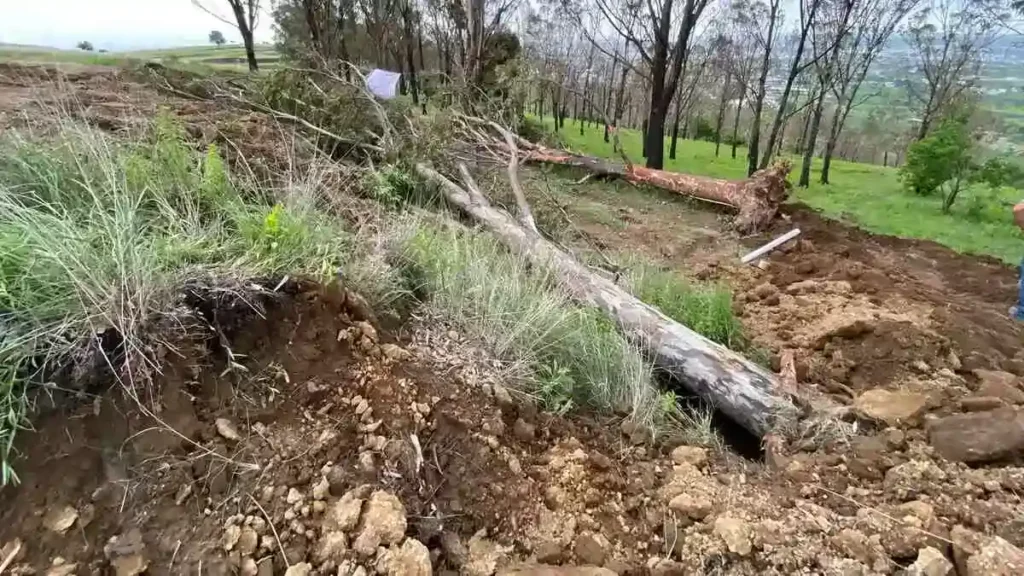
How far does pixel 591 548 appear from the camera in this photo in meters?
1.88

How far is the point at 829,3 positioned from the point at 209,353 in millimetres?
12928

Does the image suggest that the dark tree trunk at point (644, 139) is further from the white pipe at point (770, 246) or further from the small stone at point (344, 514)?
the small stone at point (344, 514)

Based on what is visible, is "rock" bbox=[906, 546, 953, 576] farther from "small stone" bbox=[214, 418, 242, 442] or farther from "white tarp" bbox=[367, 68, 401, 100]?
"white tarp" bbox=[367, 68, 401, 100]

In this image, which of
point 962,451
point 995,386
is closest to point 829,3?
point 995,386

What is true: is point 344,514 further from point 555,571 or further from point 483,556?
point 555,571

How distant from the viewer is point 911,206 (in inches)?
334

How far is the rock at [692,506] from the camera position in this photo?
2057 millimetres

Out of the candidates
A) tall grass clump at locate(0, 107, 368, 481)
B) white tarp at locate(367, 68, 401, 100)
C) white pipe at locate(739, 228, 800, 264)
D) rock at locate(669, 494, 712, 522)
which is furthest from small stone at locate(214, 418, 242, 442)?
white tarp at locate(367, 68, 401, 100)

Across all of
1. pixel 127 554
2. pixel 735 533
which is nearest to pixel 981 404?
pixel 735 533

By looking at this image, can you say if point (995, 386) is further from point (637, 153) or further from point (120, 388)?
point (637, 153)

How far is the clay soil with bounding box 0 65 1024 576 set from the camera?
1.59m

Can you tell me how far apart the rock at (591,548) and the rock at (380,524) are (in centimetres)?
59

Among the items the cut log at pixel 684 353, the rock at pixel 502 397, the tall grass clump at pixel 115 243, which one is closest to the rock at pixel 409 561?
the rock at pixel 502 397

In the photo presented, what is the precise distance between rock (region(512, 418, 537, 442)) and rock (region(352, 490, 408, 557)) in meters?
0.66
